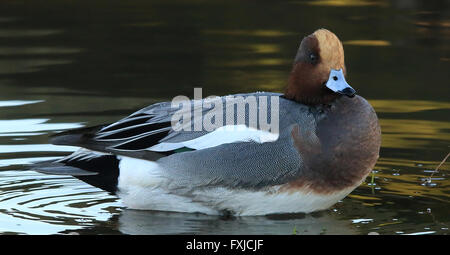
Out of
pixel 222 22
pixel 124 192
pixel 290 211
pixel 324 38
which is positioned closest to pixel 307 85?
pixel 324 38

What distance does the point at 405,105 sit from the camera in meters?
8.50

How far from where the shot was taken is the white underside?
18.3ft

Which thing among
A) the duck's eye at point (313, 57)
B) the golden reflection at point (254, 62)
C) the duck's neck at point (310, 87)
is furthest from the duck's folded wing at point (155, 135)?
the golden reflection at point (254, 62)

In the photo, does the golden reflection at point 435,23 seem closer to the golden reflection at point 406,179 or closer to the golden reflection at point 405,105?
the golden reflection at point 405,105

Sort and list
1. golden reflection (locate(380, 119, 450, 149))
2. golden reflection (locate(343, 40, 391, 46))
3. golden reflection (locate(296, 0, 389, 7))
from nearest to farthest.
→ golden reflection (locate(380, 119, 450, 149)) → golden reflection (locate(343, 40, 391, 46)) → golden reflection (locate(296, 0, 389, 7))

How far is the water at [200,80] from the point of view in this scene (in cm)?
572

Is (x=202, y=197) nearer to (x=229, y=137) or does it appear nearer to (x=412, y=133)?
(x=229, y=137)

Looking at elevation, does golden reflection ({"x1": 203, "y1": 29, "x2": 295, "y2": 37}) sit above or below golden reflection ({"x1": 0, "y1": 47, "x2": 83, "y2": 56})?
above

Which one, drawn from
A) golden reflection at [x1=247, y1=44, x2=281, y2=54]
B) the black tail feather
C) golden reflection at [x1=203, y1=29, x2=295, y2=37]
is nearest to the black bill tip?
the black tail feather

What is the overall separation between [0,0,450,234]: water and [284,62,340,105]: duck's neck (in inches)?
26.1

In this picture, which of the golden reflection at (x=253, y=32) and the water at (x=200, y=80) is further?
the golden reflection at (x=253, y=32)

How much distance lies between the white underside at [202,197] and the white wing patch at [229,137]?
9.0 inches

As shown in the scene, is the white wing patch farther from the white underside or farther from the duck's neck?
the duck's neck

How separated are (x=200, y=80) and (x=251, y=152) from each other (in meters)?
4.13
